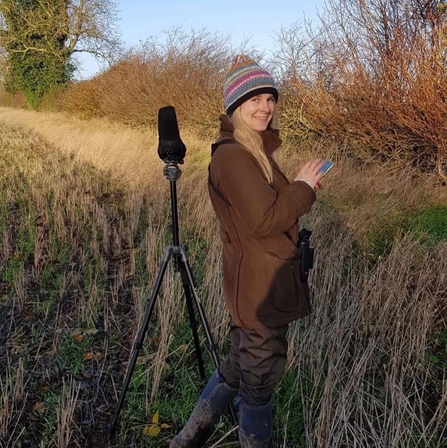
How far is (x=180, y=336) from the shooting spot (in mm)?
3346

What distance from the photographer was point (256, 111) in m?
1.95

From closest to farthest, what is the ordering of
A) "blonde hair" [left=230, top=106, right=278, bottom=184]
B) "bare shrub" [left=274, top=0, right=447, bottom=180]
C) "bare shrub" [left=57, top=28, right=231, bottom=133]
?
"blonde hair" [left=230, top=106, right=278, bottom=184]
"bare shrub" [left=274, top=0, right=447, bottom=180]
"bare shrub" [left=57, top=28, right=231, bottom=133]

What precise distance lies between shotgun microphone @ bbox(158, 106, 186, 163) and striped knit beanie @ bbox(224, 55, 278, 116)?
35cm

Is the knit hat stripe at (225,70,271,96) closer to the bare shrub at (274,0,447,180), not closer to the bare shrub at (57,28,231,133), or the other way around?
the bare shrub at (274,0,447,180)

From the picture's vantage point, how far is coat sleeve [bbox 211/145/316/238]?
5.73 ft

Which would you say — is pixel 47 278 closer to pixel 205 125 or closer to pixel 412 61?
pixel 412 61

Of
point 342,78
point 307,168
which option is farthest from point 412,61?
point 307,168

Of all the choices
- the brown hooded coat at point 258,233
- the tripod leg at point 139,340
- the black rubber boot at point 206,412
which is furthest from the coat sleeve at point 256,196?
the black rubber boot at point 206,412

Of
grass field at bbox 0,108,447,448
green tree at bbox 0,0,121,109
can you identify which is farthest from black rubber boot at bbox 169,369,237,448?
green tree at bbox 0,0,121,109

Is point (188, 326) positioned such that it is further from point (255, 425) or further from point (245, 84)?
point (245, 84)

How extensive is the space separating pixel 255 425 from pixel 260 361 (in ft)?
1.15

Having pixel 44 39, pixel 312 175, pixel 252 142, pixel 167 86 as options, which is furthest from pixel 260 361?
pixel 44 39

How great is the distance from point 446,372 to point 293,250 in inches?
64.8

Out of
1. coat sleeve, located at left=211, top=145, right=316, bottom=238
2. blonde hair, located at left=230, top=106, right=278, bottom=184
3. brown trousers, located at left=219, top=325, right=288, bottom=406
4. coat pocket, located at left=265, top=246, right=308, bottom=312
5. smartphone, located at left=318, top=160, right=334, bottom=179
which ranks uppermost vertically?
blonde hair, located at left=230, top=106, right=278, bottom=184
